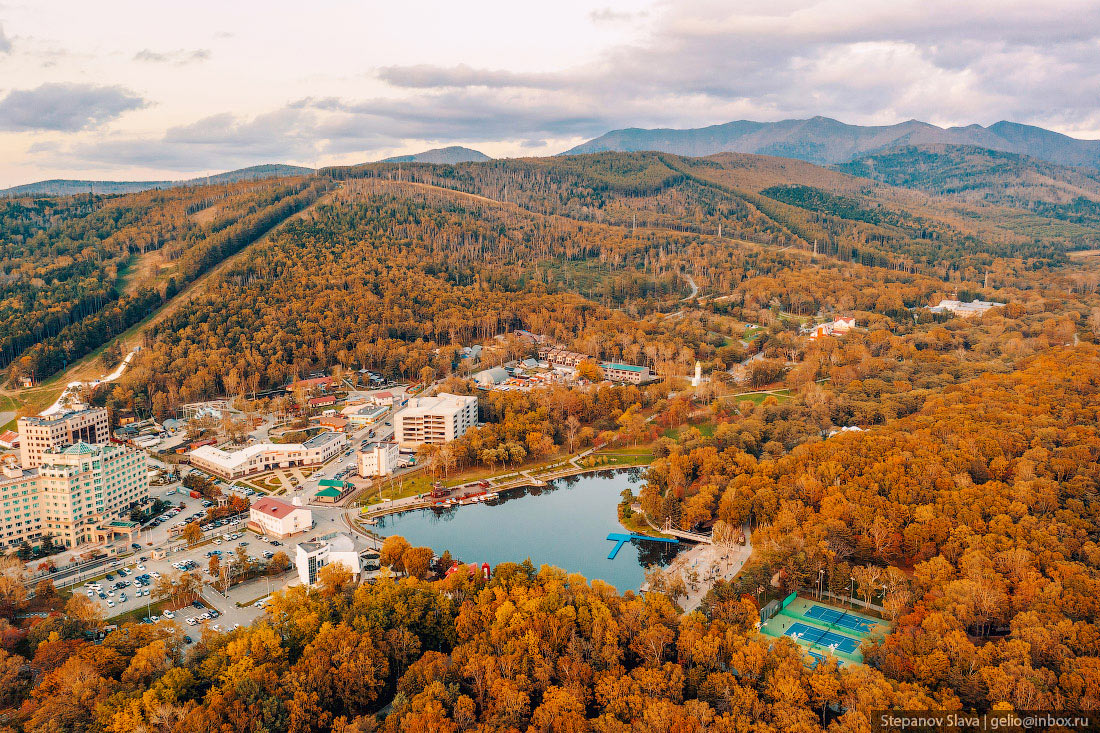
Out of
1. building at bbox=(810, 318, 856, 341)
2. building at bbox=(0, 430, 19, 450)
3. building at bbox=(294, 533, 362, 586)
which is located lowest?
building at bbox=(294, 533, 362, 586)

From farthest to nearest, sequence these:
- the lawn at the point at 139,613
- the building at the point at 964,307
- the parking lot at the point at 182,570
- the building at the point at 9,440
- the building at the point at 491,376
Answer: the building at the point at 964,307 → the building at the point at 491,376 → the building at the point at 9,440 → the parking lot at the point at 182,570 → the lawn at the point at 139,613

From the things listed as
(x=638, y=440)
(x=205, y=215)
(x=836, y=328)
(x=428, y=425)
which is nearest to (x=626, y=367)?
(x=638, y=440)

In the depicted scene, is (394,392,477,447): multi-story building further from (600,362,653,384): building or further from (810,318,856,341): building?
(810,318,856,341): building

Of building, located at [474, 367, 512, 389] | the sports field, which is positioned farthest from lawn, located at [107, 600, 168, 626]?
building, located at [474, 367, 512, 389]

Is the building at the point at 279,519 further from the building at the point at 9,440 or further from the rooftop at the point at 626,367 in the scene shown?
the rooftop at the point at 626,367

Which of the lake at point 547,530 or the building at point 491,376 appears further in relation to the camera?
the building at point 491,376

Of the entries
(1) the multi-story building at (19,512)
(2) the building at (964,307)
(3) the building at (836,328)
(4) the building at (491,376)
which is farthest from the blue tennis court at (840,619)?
(2) the building at (964,307)

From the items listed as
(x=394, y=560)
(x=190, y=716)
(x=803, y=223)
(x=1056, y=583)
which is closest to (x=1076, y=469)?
(x=1056, y=583)
